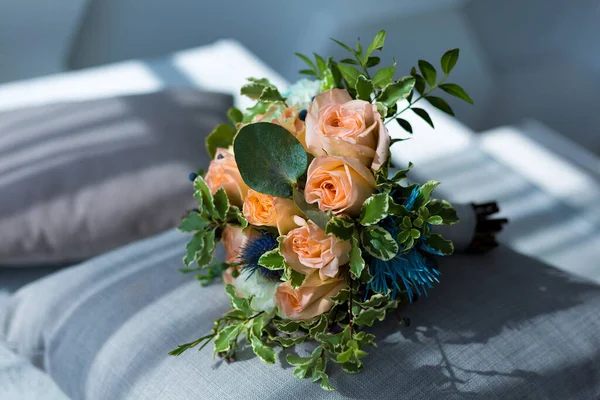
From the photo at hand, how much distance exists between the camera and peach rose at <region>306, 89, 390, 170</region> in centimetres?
61

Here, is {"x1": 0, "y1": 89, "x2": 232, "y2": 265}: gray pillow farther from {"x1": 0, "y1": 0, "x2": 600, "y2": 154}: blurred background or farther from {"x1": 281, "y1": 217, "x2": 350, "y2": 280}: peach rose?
{"x1": 0, "y1": 0, "x2": 600, "y2": 154}: blurred background

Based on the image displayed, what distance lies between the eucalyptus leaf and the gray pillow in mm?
232

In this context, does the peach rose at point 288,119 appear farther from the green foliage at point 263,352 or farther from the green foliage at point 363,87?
the green foliage at point 263,352

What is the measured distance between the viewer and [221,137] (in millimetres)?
774

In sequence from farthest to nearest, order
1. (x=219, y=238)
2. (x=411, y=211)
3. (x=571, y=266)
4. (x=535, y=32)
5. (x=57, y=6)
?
(x=535, y=32), (x=57, y=6), (x=571, y=266), (x=219, y=238), (x=411, y=211)

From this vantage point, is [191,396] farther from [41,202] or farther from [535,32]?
[535,32]

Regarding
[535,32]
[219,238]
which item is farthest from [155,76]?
[535,32]

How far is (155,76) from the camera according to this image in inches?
58.1

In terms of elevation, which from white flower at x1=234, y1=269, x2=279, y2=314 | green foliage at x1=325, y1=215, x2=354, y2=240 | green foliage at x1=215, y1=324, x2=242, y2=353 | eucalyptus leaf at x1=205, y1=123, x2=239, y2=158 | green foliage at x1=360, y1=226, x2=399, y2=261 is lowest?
green foliage at x1=215, y1=324, x2=242, y2=353

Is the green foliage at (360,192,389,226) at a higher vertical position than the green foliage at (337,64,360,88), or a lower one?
lower

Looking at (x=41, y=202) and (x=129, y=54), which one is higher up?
(x=41, y=202)

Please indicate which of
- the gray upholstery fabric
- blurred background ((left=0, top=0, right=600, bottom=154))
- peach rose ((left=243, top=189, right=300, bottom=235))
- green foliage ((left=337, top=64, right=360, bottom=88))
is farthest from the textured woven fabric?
blurred background ((left=0, top=0, right=600, bottom=154))

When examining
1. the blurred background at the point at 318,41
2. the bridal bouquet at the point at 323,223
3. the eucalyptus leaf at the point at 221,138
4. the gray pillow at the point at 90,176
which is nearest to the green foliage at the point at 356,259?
the bridal bouquet at the point at 323,223

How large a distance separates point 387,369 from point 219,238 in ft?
0.71
